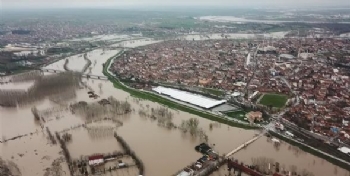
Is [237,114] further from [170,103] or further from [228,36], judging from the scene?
[228,36]

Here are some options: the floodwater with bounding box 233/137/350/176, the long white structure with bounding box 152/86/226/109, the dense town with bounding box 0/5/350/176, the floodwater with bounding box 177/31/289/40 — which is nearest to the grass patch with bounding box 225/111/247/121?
the dense town with bounding box 0/5/350/176

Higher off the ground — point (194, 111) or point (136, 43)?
point (136, 43)

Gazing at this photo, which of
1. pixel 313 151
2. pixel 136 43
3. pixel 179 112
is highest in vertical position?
pixel 136 43

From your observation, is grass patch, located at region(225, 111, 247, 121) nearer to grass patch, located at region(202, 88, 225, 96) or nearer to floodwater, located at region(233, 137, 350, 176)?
floodwater, located at region(233, 137, 350, 176)

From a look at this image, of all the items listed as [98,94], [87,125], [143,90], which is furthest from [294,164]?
[98,94]

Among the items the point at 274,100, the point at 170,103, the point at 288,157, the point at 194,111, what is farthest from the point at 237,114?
the point at 288,157

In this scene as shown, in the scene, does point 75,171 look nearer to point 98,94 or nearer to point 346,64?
point 98,94
